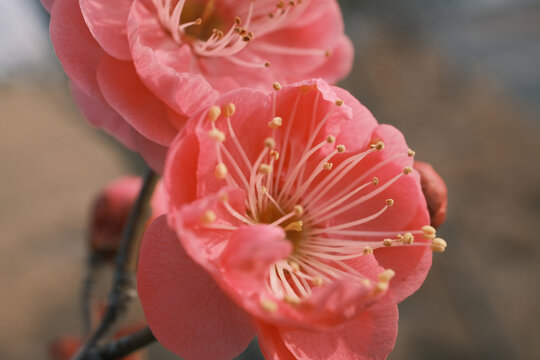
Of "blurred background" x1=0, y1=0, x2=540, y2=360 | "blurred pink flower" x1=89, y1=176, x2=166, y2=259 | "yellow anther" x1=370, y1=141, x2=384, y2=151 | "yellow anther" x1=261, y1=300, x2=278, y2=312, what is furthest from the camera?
"blurred background" x1=0, y1=0, x2=540, y2=360

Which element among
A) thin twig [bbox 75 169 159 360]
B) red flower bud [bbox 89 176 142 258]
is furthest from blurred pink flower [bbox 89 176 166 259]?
thin twig [bbox 75 169 159 360]

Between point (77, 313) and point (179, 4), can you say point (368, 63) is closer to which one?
point (77, 313)

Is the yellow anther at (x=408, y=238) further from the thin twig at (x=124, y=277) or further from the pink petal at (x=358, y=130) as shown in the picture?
the thin twig at (x=124, y=277)

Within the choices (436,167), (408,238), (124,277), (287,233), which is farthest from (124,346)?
(436,167)

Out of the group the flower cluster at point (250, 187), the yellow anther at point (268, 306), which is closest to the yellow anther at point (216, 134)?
the flower cluster at point (250, 187)

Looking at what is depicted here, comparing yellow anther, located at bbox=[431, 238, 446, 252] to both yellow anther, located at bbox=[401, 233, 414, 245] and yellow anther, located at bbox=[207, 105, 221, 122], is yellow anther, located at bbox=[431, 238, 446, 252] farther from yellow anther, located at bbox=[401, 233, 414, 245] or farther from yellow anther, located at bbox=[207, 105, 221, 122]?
yellow anther, located at bbox=[207, 105, 221, 122]
